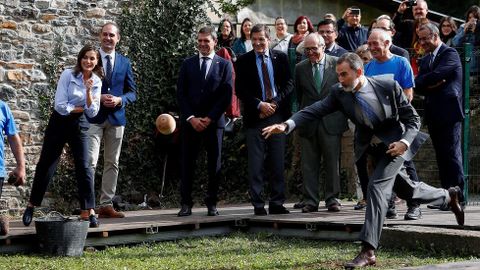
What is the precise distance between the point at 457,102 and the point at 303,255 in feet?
8.87

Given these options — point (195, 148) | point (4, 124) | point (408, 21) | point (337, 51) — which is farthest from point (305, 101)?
point (4, 124)

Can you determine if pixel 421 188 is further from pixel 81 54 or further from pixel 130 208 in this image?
pixel 130 208

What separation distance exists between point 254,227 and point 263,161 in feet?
2.52

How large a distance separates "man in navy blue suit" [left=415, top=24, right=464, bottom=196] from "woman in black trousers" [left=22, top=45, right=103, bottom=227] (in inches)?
133

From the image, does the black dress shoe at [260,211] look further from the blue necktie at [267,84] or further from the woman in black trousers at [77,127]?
the woman in black trousers at [77,127]

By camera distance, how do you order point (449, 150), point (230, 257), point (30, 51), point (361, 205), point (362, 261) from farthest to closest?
point (30, 51), point (361, 205), point (449, 150), point (230, 257), point (362, 261)

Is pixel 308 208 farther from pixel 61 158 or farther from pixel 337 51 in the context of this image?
pixel 61 158

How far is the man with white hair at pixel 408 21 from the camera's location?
37.3 ft

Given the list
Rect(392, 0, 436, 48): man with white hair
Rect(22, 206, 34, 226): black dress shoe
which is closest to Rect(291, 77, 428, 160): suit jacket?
Rect(22, 206, 34, 226): black dress shoe

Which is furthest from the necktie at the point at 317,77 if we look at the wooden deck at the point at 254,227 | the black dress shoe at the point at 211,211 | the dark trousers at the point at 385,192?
the dark trousers at the point at 385,192

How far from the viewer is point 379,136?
304 inches

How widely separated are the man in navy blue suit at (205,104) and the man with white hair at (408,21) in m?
2.69

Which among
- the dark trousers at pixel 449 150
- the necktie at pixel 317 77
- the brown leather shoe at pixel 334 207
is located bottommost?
the brown leather shoe at pixel 334 207

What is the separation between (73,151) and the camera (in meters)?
9.05
